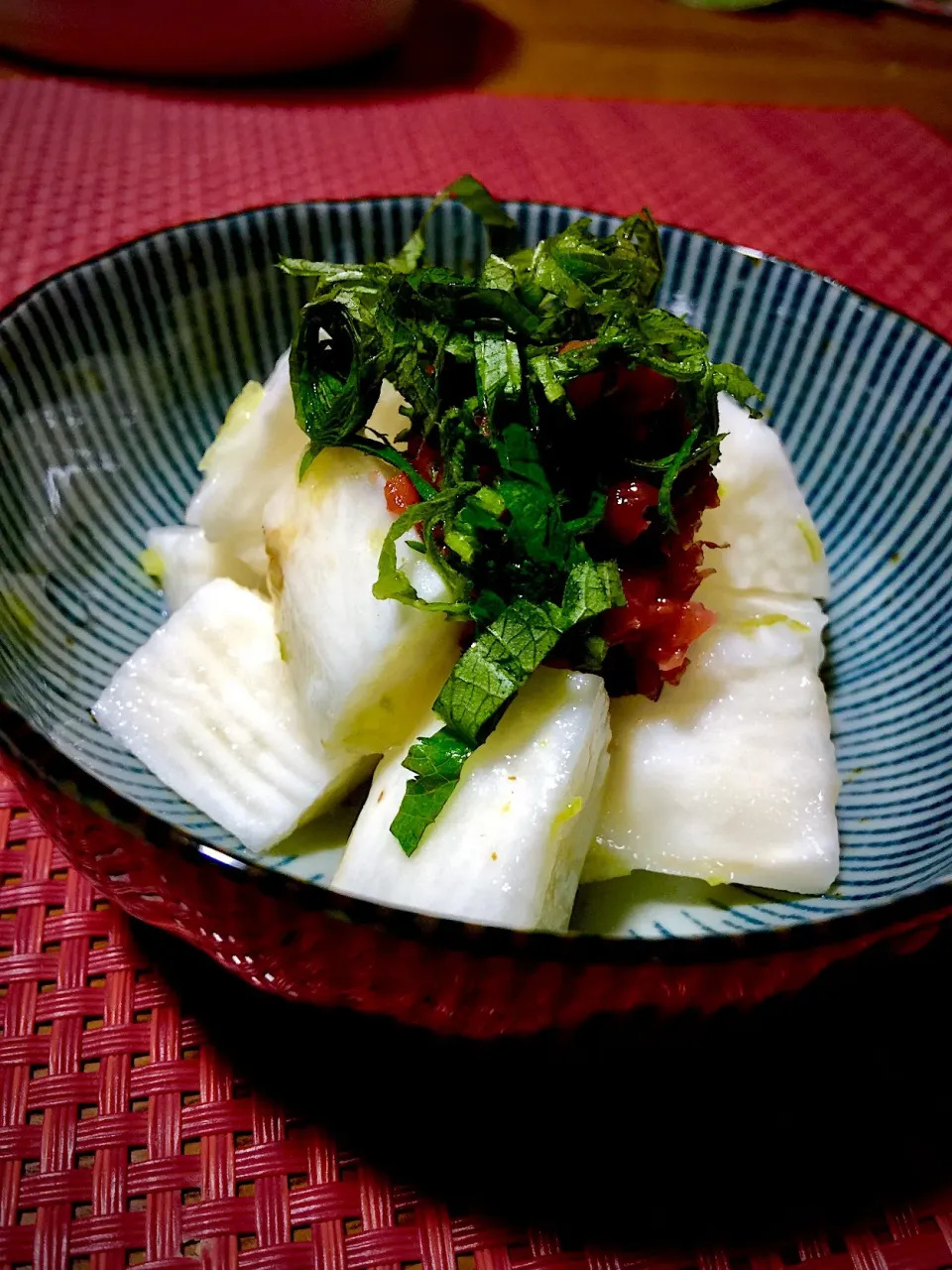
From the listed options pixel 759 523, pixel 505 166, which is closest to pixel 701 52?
pixel 505 166

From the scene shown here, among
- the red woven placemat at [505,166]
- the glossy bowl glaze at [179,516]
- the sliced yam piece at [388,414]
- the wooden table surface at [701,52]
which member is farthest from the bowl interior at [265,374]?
the wooden table surface at [701,52]

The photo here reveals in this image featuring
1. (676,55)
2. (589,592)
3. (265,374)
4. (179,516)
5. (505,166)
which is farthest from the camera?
(676,55)

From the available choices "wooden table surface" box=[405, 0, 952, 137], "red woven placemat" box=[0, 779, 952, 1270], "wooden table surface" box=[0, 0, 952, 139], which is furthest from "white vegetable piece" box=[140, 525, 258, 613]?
"wooden table surface" box=[405, 0, 952, 137]

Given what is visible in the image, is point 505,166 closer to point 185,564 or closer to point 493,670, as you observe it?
point 185,564

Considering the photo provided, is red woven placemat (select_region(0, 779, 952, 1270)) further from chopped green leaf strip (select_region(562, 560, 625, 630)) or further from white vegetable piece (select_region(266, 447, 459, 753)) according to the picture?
chopped green leaf strip (select_region(562, 560, 625, 630))

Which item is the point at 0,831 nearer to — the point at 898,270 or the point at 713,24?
the point at 898,270

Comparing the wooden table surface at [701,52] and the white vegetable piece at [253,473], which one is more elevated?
the wooden table surface at [701,52]

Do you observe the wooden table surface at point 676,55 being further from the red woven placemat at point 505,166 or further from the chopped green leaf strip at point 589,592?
the chopped green leaf strip at point 589,592
